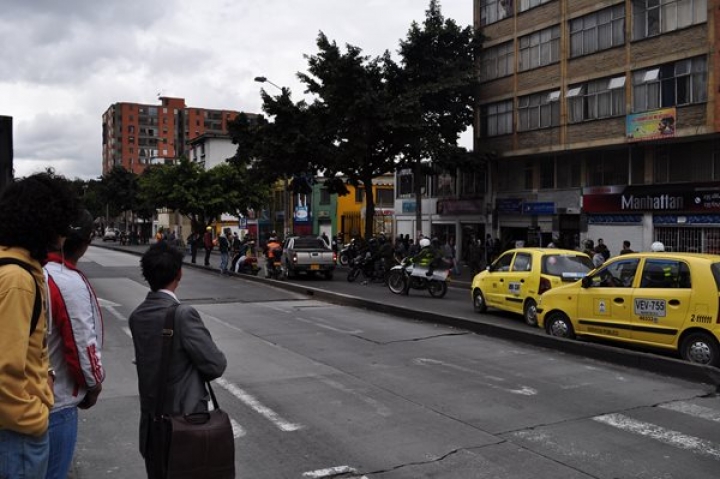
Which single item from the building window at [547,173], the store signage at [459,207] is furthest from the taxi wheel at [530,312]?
the store signage at [459,207]

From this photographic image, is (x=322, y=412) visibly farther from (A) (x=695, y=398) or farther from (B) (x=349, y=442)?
(A) (x=695, y=398)

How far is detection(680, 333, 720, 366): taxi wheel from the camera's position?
27.5 ft

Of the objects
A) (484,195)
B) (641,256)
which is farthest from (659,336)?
(484,195)

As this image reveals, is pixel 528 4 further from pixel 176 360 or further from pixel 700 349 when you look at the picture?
pixel 176 360

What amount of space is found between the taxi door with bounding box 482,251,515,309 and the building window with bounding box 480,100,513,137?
65.4 ft

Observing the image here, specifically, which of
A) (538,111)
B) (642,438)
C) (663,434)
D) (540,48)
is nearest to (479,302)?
(663,434)

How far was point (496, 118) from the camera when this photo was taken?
111 feet

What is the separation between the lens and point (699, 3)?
23594 mm

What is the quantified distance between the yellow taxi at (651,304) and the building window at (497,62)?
24368 mm

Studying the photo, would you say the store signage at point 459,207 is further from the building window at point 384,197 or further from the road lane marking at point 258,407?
the road lane marking at point 258,407

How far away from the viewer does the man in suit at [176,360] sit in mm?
3412

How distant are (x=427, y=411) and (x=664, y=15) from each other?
2373 cm

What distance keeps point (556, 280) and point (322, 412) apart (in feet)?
24.9

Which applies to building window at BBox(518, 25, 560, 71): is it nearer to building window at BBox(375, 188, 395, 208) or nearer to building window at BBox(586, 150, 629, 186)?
building window at BBox(586, 150, 629, 186)
